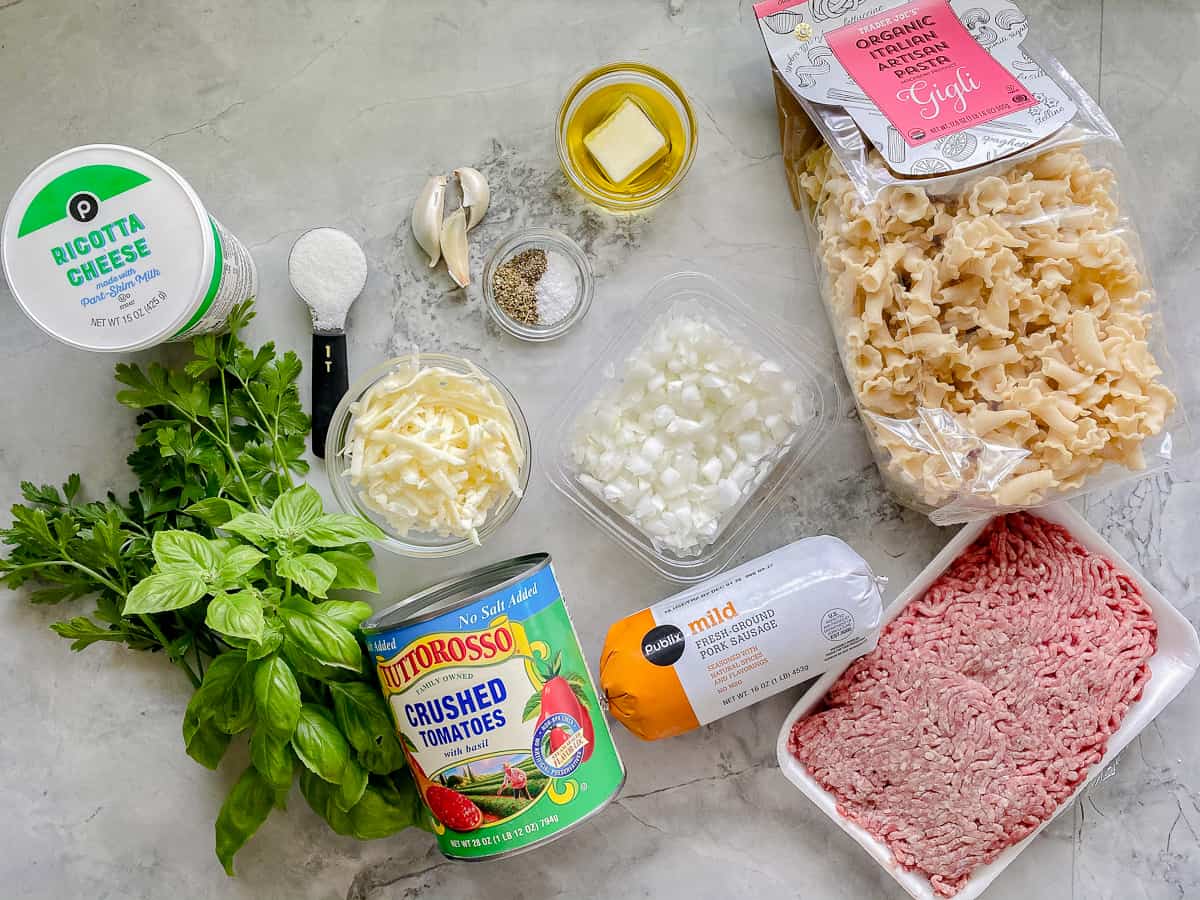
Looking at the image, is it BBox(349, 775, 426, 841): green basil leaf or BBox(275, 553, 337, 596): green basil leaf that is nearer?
BBox(275, 553, 337, 596): green basil leaf

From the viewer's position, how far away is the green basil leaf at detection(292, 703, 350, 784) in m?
1.05

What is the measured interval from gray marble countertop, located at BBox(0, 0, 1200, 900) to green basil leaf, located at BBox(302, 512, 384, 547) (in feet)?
0.81

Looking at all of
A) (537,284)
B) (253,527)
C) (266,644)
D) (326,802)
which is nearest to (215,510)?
(253,527)

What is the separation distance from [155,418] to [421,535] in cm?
42

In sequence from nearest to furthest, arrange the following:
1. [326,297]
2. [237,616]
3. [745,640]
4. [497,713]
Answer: [237,616] → [497,713] → [745,640] → [326,297]

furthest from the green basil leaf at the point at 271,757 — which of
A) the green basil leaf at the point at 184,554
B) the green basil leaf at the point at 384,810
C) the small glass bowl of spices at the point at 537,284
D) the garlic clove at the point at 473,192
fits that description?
the garlic clove at the point at 473,192

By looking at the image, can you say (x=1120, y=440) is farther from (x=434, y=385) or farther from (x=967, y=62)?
(x=434, y=385)

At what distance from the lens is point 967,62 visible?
3.84 ft

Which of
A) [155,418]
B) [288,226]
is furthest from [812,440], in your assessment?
[155,418]

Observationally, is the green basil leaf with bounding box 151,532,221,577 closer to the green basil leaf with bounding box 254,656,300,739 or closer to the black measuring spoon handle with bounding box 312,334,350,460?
the green basil leaf with bounding box 254,656,300,739

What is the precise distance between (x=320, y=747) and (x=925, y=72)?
1.13 m

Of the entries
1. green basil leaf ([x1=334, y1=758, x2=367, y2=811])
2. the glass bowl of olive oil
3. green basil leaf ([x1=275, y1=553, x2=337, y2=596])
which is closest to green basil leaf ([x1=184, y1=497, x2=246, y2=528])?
green basil leaf ([x1=275, y1=553, x2=337, y2=596])

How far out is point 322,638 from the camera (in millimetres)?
994

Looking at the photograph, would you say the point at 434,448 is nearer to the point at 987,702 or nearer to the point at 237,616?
the point at 237,616
